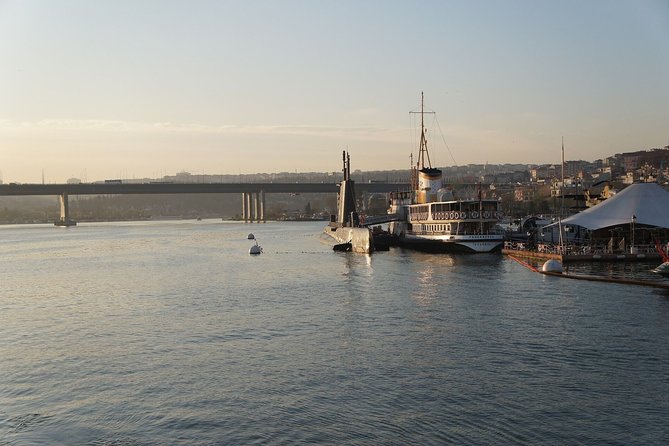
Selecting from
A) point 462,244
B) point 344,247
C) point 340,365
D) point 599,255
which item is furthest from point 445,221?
point 340,365

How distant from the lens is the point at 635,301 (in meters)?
37.8

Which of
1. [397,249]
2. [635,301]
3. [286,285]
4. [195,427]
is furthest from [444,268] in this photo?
[195,427]

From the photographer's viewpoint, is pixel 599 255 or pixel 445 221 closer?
pixel 599 255

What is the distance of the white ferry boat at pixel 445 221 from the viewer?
74750 millimetres

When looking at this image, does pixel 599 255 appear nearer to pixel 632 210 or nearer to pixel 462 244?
pixel 632 210

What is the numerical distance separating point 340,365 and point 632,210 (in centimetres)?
4883

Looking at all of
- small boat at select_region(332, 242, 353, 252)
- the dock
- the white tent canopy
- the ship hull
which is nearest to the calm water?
the dock

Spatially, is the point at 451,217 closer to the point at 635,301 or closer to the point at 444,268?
the point at 444,268

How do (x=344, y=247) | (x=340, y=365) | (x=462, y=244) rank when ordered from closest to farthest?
(x=340, y=365) < (x=462, y=244) < (x=344, y=247)

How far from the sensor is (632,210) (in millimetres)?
64188

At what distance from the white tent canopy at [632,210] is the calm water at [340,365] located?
19.3 metres

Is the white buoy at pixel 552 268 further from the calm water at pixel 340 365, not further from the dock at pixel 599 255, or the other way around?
the dock at pixel 599 255

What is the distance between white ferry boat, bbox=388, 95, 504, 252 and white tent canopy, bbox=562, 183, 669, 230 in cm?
1026

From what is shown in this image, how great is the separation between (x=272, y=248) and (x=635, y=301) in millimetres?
62721
